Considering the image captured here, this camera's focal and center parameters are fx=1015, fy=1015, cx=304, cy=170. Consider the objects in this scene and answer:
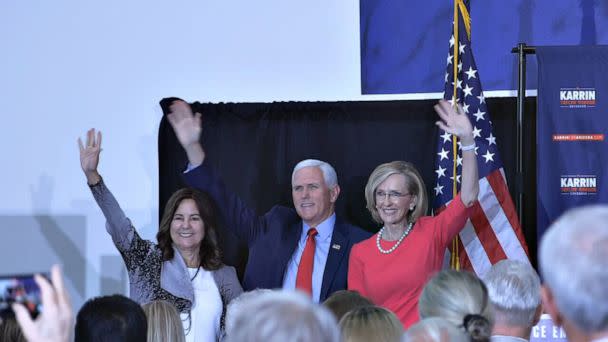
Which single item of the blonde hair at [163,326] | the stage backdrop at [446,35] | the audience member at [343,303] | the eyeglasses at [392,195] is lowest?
the blonde hair at [163,326]

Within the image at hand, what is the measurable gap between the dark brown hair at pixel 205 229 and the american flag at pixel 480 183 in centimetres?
120

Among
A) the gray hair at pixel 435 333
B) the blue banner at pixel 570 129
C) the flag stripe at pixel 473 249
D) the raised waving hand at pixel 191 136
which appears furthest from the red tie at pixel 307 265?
the gray hair at pixel 435 333

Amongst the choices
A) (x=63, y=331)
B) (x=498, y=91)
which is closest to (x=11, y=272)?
(x=498, y=91)

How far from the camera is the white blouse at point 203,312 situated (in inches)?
191

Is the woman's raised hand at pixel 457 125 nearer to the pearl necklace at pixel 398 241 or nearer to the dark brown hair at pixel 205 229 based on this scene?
the pearl necklace at pixel 398 241

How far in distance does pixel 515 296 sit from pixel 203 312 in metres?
2.35

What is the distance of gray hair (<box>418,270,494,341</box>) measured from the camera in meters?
2.54

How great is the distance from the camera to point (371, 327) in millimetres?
2578

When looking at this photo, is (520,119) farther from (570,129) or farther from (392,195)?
(392,195)

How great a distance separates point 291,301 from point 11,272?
4702 millimetres

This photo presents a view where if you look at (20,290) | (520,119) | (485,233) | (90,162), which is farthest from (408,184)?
(20,290)

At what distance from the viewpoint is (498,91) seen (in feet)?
18.8

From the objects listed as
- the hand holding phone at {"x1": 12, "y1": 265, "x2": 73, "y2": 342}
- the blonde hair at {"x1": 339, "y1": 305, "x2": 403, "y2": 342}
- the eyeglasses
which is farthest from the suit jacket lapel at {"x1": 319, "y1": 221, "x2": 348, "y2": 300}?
the hand holding phone at {"x1": 12, "y1": 265, "x2": 73, "y2": 342}

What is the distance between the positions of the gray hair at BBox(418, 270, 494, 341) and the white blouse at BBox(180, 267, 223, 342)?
240 cm
